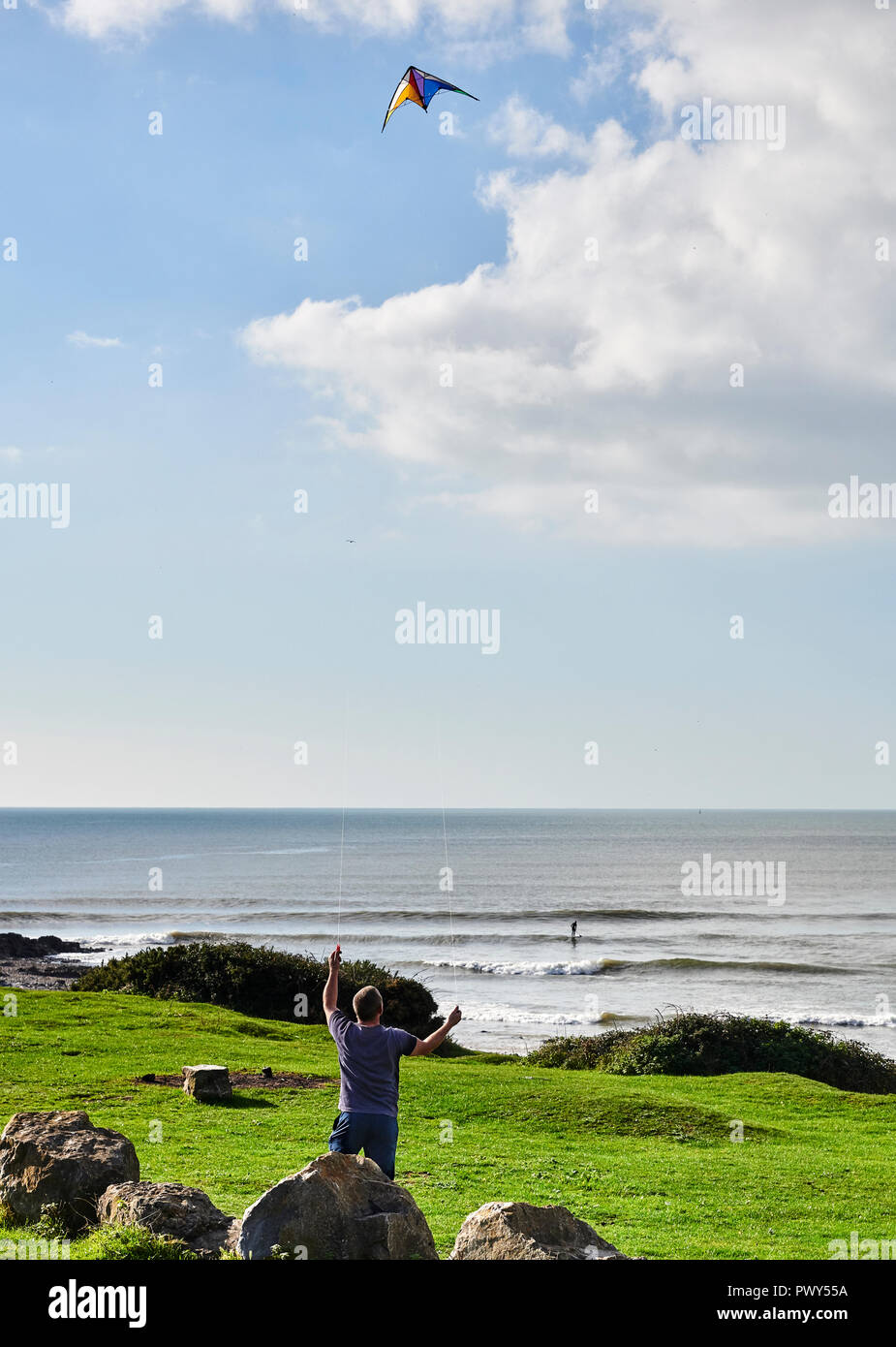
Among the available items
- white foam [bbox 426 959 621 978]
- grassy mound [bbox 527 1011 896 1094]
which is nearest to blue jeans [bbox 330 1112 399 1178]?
grassy mound [bbox 527 1011 896 1094]

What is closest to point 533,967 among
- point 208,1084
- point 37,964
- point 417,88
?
point 37,964

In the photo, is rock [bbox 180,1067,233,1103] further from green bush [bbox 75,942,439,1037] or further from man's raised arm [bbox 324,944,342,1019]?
green bush [bbox 75,942,439,1037]

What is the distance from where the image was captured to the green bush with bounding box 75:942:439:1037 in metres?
32.7

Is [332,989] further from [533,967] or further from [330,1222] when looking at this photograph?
[533,967]

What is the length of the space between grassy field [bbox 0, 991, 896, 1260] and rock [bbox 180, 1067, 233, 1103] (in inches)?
10.6

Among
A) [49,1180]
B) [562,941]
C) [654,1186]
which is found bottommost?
[562,941]

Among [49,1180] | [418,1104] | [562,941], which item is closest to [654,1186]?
[418,1104]

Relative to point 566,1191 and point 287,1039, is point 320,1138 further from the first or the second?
point 287,1039

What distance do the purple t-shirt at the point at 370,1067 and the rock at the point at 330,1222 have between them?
2.78ft

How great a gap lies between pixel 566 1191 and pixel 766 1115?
8.31 meters

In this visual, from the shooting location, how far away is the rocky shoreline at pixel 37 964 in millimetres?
40562

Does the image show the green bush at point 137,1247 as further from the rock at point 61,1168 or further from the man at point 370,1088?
the man at point 370,1088

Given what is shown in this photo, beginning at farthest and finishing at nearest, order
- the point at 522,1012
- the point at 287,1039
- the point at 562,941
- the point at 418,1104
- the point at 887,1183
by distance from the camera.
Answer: the point at 562,941
the point at 522,1012
the point at 287,1039
the point at 418,1104
the point at 887,1183
